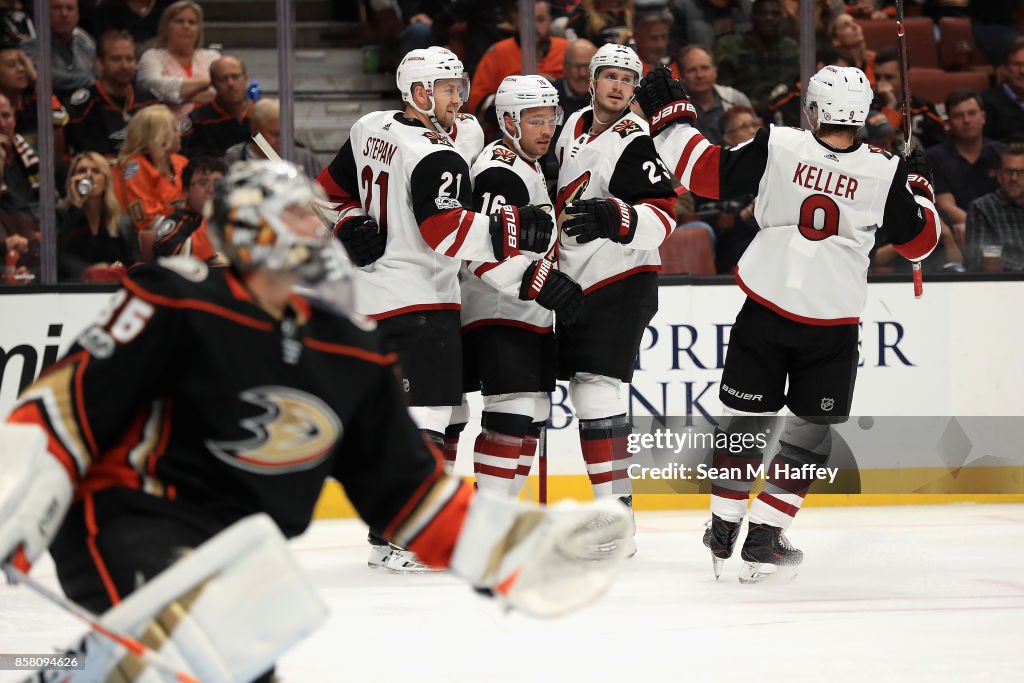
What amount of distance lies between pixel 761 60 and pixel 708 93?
0.84ft

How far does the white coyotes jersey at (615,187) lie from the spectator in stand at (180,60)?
196 cm

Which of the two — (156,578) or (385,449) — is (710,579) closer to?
(385,449)

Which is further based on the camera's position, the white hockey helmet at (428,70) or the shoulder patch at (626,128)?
the shoulder patch at (626,128)

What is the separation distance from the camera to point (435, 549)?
6.02ft

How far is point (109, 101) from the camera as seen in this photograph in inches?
225

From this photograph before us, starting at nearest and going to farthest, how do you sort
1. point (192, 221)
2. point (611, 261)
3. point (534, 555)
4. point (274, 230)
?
point (274, 230), point (534, 555), point (611, 261), point (192, 221)

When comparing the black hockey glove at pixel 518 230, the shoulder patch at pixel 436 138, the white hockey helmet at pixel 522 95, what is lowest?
the black hockey glove at pixel 518 230

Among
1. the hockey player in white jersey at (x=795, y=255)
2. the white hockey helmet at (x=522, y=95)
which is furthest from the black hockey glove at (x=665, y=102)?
the white hockey helmet at (x=522, y=95)

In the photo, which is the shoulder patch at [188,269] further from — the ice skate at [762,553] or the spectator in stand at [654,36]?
the spectator in stand at [654,36]

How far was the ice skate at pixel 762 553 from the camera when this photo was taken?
4023 millimetres

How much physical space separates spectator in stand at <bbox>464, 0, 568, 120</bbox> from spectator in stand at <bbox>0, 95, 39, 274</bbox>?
176 centimetres

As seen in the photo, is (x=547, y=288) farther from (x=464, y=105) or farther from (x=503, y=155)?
(x=464, y=105)

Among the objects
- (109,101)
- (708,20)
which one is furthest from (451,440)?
(708,20)

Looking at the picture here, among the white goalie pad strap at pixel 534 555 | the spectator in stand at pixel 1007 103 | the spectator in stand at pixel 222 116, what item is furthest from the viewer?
the spectator in stand at pixel 1007 103
